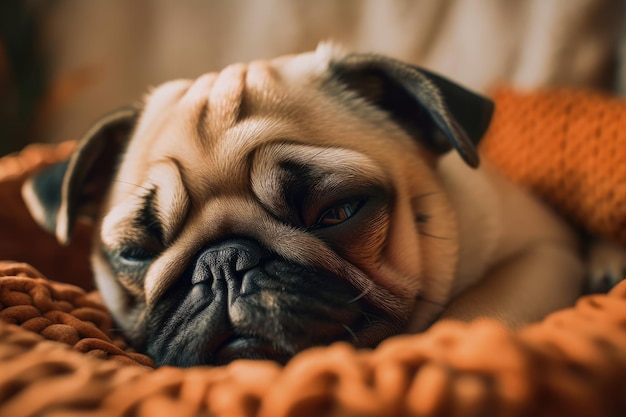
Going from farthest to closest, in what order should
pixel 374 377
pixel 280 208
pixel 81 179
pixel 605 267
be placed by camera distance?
pixel 605 267 < pixel 81 179 < pixel 280 208 < pixel 374 377

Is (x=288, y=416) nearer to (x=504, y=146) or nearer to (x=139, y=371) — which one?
(x=139, y=371)

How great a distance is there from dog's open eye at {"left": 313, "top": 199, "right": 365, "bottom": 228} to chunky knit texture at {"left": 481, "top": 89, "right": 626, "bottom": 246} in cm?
80

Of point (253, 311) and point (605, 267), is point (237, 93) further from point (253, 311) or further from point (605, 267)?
point (605, 267)

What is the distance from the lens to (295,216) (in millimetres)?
1150

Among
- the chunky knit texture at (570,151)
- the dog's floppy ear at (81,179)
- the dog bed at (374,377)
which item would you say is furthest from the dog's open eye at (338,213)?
the chunky knit texture at (570,151)

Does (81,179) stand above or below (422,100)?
below

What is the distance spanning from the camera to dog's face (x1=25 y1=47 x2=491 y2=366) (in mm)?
1046

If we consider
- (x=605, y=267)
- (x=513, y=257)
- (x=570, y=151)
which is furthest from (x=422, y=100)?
(x=605, y=267)

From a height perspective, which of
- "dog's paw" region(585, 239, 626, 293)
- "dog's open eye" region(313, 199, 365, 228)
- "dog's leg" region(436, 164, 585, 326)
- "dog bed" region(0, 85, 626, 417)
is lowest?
"dog's paw" region(585, 239, 626, 293)

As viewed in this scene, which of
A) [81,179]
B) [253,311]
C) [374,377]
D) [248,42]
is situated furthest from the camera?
[248,42]

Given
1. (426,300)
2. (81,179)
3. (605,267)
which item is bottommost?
(605,267)

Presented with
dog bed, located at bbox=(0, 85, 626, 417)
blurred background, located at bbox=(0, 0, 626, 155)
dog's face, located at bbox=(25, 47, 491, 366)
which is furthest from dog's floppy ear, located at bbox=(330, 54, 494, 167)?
blurred background, located at bbox=(0, 0, 626, 155)

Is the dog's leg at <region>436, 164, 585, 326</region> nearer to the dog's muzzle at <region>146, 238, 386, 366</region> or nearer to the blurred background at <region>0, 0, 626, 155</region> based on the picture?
the dog's muzzle at <region>146, 238, 386, 366</region>

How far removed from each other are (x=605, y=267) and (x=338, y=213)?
925mm
